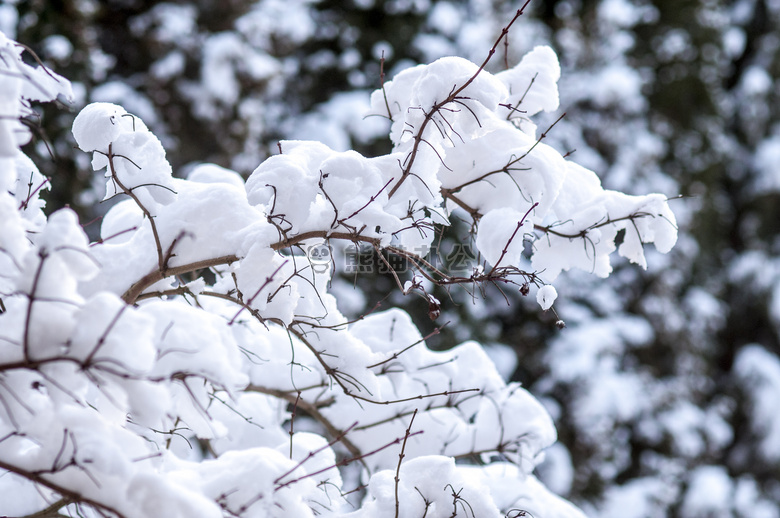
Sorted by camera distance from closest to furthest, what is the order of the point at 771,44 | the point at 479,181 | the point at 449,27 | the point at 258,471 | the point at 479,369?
the point at 258,471, the point at 479,181, the point at 479,369, the point at 449,27, the point at 771,44

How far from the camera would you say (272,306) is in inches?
55.3

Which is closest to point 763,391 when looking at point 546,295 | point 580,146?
point 580,146

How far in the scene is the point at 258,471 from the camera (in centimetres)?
113

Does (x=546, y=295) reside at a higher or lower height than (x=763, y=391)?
lower

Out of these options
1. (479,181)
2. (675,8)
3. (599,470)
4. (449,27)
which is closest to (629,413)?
(599,470)

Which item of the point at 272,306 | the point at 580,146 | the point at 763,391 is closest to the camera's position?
the point at 272,306

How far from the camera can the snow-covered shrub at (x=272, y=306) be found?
3.24 ft

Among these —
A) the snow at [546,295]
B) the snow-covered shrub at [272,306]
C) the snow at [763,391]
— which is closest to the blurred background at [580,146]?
the snow at [763,391]

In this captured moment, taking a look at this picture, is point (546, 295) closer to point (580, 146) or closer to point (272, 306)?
point (272, 306)

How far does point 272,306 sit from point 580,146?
478cm

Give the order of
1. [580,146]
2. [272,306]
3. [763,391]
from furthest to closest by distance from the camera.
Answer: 1. [763,391]
2. [580,146]
3. [272,306]

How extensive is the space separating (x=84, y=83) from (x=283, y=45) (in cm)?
199

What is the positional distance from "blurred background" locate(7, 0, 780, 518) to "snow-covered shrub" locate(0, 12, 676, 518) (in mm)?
2195

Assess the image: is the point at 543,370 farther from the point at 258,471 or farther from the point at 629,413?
the point at 258,471
